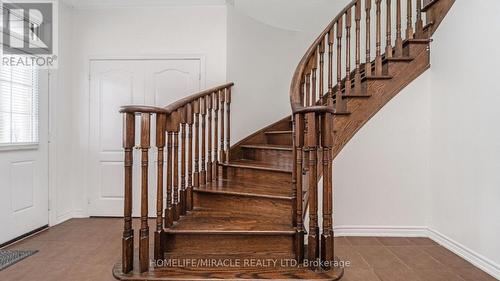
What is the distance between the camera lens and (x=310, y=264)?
209cm

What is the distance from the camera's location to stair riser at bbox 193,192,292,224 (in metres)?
2.44

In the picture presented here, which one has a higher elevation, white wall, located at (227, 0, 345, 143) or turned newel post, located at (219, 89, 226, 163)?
white wall, located at (227, 0, 345, 143)

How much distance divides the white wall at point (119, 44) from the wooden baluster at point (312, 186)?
178 centimetres

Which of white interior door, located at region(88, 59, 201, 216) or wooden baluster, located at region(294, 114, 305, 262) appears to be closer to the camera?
wooden baluster, located at region(294, 114, 305, 262)

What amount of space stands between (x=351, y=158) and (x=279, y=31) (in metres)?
2.14

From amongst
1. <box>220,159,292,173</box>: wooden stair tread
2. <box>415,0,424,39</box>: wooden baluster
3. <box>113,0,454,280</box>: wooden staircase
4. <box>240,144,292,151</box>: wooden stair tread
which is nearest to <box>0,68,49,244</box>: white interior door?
<box>113,0,454,280</box>: wooden staircase

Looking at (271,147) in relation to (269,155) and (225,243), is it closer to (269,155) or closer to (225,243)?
(269,155)

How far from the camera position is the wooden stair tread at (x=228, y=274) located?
6.42 ft

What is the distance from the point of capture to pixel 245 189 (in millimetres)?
2652

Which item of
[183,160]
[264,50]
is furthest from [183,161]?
[264,50]

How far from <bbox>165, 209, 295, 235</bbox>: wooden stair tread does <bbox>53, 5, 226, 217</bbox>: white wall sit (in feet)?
5.39

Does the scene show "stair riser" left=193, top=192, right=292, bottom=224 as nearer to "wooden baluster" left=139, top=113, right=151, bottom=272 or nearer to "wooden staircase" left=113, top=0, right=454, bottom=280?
"wooden staircase" left=113, top=0, right=454, bottom=280

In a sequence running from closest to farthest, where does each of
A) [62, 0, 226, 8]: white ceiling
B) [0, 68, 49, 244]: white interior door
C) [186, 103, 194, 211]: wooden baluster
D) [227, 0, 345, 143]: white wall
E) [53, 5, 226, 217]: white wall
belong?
[186, 103, 194, 211]: wooden baluster
[0, 68, 49, 244]: white interior door
[62, 0, 226, 8]: white ceiling
[53, 5, 226, 217]: white wall
[227, 0, 345, 143]: white wall

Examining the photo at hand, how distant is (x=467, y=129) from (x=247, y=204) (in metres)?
1.84
